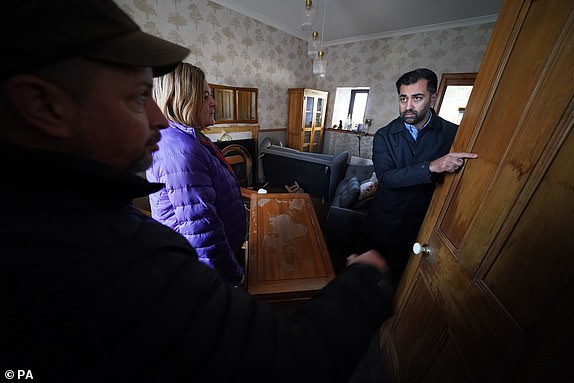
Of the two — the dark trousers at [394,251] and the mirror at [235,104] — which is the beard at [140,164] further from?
the mirror at [235,104]

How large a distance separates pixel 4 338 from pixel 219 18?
3.73m

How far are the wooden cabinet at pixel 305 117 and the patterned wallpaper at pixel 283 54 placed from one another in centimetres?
22

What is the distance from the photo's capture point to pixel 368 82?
4.04 metres

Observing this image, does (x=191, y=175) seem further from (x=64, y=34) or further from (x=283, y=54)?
(x=283, y=54)

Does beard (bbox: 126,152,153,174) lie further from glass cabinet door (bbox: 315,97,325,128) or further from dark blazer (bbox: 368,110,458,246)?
glass cabinet door (bbox: 315,97,325,128)

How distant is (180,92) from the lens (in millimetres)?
843

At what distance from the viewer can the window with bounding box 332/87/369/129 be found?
15.1ft

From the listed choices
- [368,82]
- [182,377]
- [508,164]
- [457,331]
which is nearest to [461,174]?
[508,164]

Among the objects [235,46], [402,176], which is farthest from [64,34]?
[235,46]

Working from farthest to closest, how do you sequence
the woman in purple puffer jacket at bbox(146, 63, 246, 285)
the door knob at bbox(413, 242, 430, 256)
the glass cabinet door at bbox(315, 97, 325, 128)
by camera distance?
the glass cabinet door at bbox(315, 97, 325, 128)
the door knob at bbox(413, 242, 430, 256)
the woman in purple puffer jacket at bbox(146, 63, 246, 285)

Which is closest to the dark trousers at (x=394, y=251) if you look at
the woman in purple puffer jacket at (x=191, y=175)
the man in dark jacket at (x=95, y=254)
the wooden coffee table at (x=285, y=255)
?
the wooden coffee table at (x=285, y=255)

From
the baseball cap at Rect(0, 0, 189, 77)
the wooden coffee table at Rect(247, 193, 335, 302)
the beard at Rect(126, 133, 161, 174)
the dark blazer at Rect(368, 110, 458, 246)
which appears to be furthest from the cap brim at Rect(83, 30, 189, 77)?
the dark blazer at Rect(368, 110, 458, 246)

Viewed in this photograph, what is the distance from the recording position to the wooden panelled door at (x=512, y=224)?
0.44 m

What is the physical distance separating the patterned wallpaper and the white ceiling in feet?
0.35
